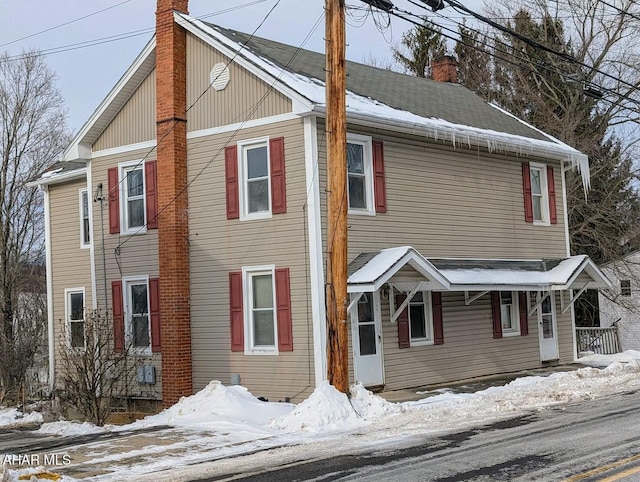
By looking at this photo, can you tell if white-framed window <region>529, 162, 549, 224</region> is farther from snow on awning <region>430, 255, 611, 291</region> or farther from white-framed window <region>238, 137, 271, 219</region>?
white-framed window <region>238, 137, 271, 219</region>

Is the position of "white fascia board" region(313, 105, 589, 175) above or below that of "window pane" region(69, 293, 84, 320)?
above

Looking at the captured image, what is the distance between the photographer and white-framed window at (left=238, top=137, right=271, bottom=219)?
16.6m

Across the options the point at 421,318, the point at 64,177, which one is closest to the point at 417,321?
the point at 421,318

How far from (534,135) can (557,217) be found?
233cm

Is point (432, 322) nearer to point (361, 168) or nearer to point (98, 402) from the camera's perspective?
point (361, 168)

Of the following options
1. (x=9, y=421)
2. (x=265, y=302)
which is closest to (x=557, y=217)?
(x=265, y=302)

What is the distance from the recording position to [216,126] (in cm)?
1741

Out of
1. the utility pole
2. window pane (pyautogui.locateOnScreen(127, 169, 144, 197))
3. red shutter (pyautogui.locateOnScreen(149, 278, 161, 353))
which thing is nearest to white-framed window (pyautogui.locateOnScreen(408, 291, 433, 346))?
the utility pole

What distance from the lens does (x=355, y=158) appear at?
1689 cm

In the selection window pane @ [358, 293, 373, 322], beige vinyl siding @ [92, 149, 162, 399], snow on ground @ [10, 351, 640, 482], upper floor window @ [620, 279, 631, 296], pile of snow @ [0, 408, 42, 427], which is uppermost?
beige vinyl siding @ [92, 149, 162, 399]

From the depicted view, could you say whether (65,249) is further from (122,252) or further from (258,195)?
(258,195)

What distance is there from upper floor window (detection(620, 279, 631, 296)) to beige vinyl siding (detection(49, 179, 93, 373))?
2183 centimetres

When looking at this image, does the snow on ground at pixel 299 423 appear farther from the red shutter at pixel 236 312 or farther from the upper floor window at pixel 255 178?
the upper floor window at pixel 255 178

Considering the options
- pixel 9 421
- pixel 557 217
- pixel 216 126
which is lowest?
pixel 9 421
